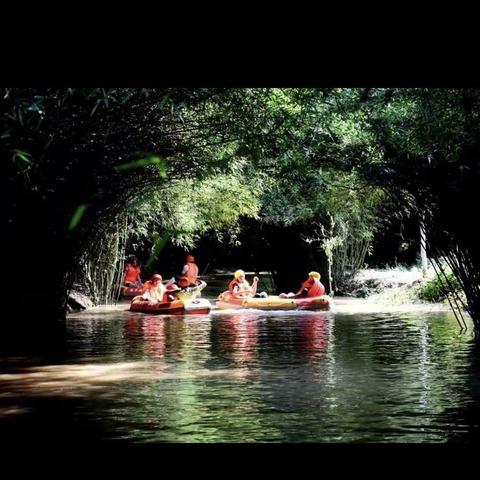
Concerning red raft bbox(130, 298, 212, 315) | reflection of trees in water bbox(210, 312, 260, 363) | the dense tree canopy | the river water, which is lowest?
the river water

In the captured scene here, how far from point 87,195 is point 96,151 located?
1134mm

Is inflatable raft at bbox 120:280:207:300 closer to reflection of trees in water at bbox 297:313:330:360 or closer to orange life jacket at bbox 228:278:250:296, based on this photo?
orange life jacket at bbox 228:278:250:296

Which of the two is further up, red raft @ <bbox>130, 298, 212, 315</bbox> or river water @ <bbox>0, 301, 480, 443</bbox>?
red raft @ <bbox>130, 298, 212, 315</bbox>

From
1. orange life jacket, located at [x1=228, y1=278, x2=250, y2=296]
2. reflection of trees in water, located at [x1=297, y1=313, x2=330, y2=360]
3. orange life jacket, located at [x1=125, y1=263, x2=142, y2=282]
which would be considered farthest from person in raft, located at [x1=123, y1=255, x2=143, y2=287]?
reflection of trees in water, located at [x1=297, y1=313, x2=330, y2=360]

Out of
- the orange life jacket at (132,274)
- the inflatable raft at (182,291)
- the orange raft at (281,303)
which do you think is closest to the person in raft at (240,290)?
the orange raft at (281,303)

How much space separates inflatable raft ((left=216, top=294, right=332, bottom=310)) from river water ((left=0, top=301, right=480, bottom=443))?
2.90m

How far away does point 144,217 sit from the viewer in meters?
16.5

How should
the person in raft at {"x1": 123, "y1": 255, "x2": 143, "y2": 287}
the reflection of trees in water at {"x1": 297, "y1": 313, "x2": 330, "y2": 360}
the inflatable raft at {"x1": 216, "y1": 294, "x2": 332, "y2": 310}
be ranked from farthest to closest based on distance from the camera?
the person in raft at {"x1": 123, "y1": 255, "x2": 143, "y2": 287} < the inflatable raft at {"x1": 216, "y1": 294, "x2": 332, "y2": 310} < the reflection of trees in water at {"x1": 297, "y1": 313, "x2": 330, "y2": 360}

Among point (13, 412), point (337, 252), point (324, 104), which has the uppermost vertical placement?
point (324, 104)

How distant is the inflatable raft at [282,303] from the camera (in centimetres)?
1492

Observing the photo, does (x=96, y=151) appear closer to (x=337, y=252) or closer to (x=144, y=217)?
(x=144, y=217)

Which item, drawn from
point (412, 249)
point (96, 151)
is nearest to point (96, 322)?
point (96, 151)

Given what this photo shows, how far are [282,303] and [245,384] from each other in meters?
8.52

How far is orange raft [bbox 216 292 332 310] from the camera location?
587 inches
